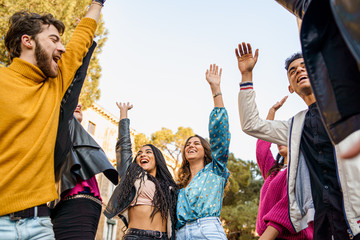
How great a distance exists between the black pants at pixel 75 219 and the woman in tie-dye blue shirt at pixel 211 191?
1.13 meters

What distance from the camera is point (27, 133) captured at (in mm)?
2029

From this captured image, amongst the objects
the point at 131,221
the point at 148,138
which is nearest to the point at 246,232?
the point at 148,138

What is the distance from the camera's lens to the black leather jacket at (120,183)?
3.93m

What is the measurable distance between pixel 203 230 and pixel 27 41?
2.35 m

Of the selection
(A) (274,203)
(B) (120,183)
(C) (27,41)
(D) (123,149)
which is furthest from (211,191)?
(C) (27,41)

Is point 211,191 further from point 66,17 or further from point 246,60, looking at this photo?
point 66,17

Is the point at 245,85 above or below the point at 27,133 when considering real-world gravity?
above

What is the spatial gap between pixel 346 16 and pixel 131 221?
3371 millimetres

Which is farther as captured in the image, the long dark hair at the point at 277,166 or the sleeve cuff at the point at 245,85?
the long dark hair at the point at 277,166

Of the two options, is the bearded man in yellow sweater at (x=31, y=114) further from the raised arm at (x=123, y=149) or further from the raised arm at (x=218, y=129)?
the raised arm at (x=123, y=149)

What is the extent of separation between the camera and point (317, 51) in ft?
4.18

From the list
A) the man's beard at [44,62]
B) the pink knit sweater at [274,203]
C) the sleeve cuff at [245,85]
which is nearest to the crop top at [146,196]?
the pink knit sweater at [274,203]

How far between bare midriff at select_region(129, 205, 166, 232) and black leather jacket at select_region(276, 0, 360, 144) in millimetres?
2901

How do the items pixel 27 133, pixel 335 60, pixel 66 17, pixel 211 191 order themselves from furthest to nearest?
pixel 66 17, pixel 211 191, pixel 27 133, pixel 335 60
